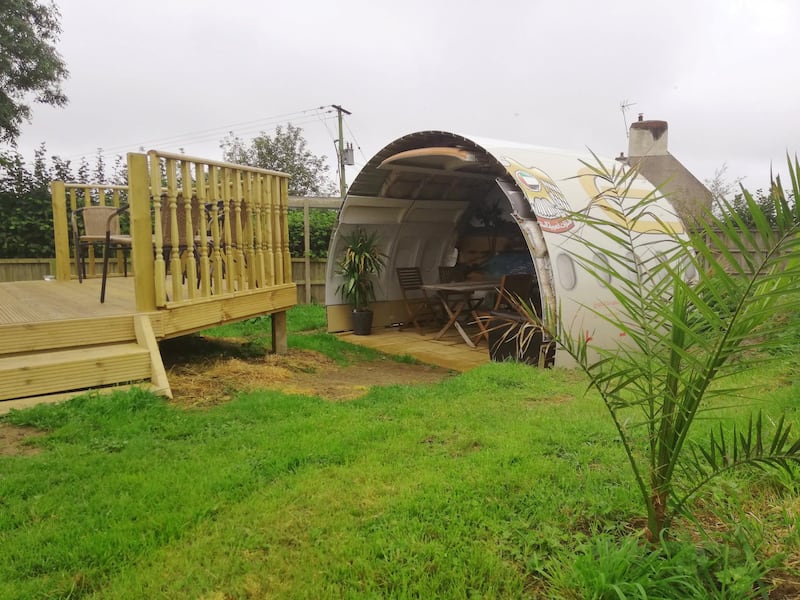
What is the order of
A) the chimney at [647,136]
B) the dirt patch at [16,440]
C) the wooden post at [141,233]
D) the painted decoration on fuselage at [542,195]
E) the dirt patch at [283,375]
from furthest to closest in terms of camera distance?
the chimney at [647,136] < the painted decoration on fuselage at [542,195] < the dirt patch at [283,375] < the wooden post at [141,233] < the dirt patch at [16,440]

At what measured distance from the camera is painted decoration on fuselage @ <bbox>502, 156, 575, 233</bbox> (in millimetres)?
5996

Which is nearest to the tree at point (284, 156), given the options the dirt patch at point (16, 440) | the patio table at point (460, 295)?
the patio table at point (460, 295)

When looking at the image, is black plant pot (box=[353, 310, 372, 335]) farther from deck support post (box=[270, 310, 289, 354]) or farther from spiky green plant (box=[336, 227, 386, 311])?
deck support post (box=[270, 310, 289, 354])

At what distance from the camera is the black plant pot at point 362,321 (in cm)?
871

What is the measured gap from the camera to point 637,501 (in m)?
2.25

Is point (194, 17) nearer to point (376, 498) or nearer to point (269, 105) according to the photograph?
point (376, 498)

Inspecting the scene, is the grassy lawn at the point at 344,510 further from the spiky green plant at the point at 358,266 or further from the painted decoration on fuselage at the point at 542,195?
the spiky green plant at the point at 358,266

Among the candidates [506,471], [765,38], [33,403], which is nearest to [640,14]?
[765,38]

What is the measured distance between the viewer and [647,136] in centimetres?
1566

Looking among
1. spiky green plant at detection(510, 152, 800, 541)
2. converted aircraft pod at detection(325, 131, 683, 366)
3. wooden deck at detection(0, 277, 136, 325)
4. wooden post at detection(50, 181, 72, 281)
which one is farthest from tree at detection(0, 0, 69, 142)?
spiky green plant at detection(510, 152, 800, 541)

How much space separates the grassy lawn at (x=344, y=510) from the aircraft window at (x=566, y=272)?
2330 mm

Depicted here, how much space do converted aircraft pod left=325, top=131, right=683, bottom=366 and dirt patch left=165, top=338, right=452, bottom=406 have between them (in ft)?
6.16

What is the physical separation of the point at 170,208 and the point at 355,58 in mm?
14029

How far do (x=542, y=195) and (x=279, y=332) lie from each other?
3544 millimetres
